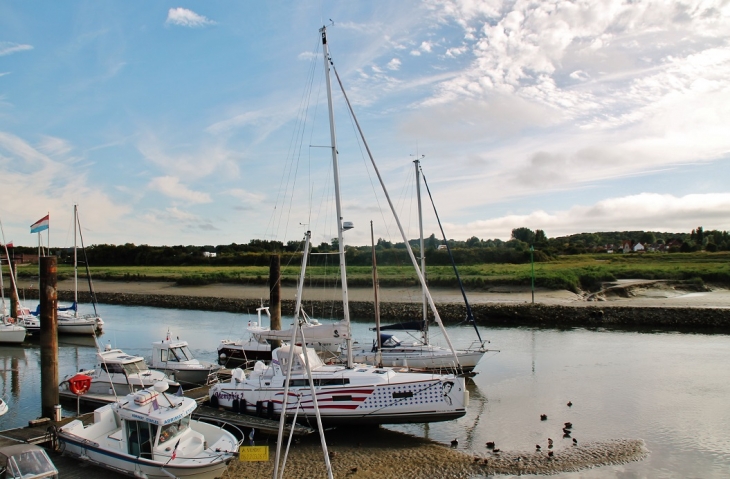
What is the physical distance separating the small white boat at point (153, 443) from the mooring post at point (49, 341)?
15.1 feet

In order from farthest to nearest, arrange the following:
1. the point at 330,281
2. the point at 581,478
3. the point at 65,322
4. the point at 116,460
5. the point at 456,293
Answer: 1. the point at 330,281
2. the point at 456,293
3. the point at 65,322
4. the point at 581,478
5. the point at 116,460

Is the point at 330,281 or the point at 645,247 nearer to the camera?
the point at 330,281

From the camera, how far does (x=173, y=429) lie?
48.0 feet

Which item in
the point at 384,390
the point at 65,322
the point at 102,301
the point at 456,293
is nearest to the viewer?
the point at 384,390

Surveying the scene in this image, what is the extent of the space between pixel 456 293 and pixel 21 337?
47711 mm

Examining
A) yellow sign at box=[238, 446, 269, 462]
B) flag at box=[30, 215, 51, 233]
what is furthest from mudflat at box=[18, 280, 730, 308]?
yellow sign at box=[238, 446, 269, 462]

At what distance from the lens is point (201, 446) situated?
14.7 meters

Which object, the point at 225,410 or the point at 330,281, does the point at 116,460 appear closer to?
the point at 225,410

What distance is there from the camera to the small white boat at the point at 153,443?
13906 millimetres

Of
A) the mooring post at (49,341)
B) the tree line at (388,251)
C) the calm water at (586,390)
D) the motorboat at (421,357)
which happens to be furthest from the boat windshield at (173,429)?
the tree line at (388,251)

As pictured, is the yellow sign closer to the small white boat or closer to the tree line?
the small white boat

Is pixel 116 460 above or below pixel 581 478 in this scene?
above

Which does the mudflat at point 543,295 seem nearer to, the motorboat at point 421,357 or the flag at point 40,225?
the flag at point 40,225

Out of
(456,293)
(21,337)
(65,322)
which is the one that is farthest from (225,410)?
(456,293)
